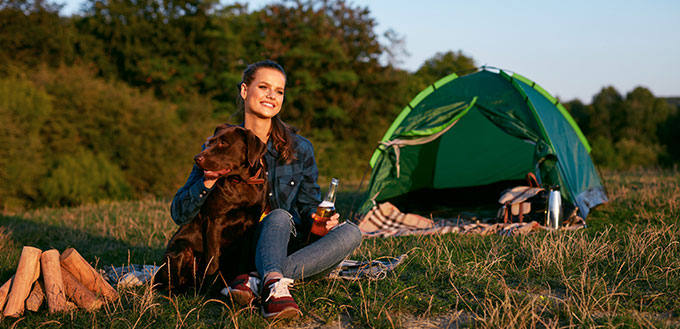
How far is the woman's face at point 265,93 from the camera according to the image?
3062 mm

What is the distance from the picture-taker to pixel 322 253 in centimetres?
261

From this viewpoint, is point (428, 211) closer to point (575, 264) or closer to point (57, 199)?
point (575, 264)

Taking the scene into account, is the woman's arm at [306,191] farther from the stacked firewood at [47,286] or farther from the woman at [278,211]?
the stacked firewood at [47,286]

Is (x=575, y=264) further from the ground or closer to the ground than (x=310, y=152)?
closer to the ground

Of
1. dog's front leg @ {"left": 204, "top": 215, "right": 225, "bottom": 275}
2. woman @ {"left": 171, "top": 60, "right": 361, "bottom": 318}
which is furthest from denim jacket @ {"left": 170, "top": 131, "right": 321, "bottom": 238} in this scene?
dog's front leg @ {"left": 204, "top": 215, "right": 225, "bottom": 275}

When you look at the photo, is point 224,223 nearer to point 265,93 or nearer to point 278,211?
point 278,211

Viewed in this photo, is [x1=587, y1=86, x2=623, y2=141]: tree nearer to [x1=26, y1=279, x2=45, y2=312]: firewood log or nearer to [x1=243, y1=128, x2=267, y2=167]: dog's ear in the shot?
[x1=243, y1=128, x2=267, y2=167]: dog's ear

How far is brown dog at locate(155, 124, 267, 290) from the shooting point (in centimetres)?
261

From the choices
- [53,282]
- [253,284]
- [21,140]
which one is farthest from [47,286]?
[21,140]

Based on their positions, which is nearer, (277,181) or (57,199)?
(277,181)

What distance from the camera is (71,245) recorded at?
4.92 meters

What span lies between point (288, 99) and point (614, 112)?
14366 millimetres

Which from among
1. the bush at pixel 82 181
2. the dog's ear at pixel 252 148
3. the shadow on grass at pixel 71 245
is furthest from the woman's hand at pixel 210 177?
the bush at pixel 82 181

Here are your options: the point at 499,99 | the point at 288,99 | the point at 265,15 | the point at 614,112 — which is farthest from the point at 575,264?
the point at 614,112
